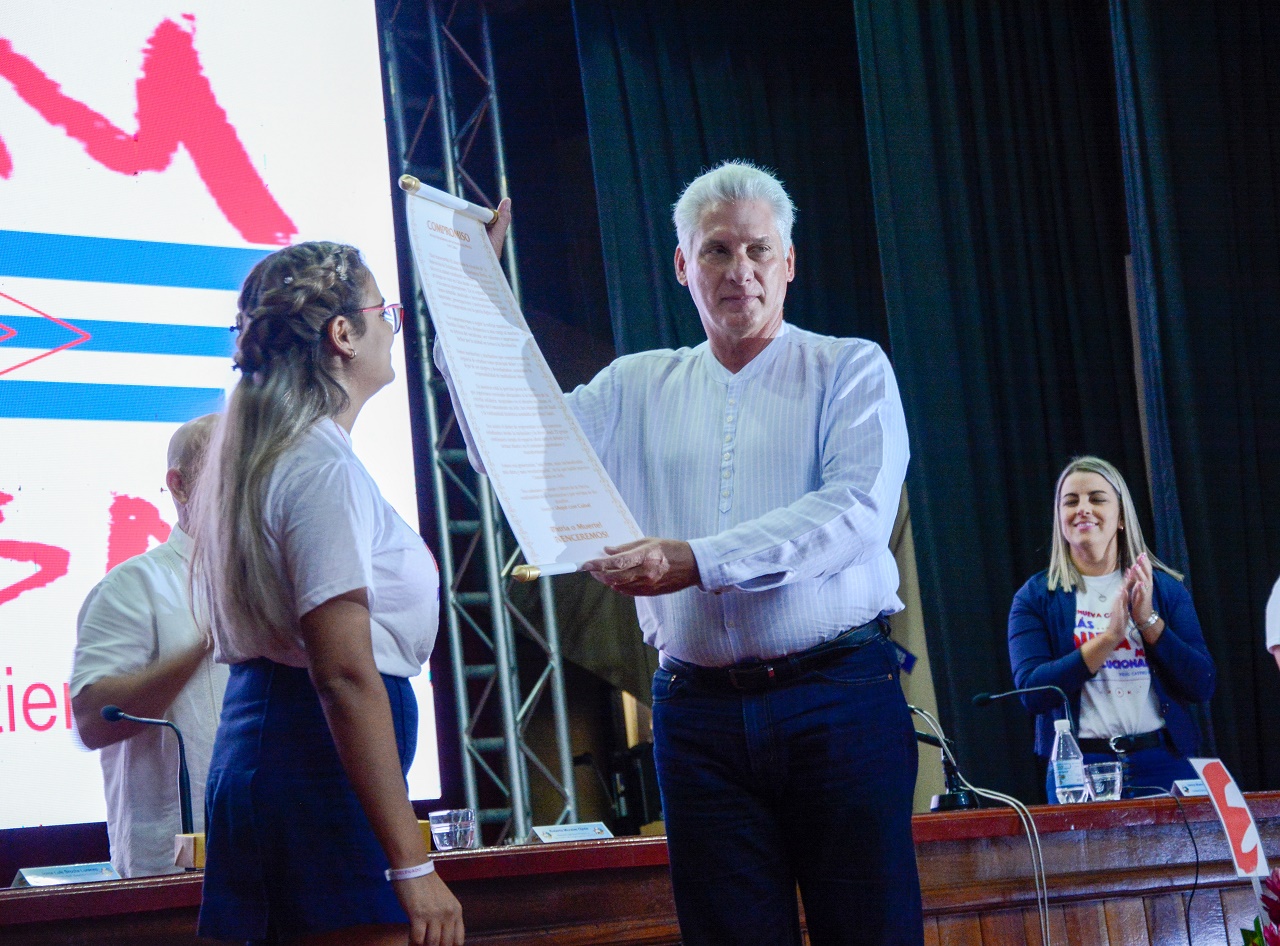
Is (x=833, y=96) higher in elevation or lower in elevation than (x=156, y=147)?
higher

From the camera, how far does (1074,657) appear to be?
2.78m

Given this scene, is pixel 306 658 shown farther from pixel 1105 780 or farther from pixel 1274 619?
pixel 1274 619

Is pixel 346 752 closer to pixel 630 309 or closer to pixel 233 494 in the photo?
pixel 233 494

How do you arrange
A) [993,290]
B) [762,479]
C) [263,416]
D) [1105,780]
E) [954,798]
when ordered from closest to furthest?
1. [263,416]
2. [762,479]
3. [954,798]
4. [1105,780]
5. [993,290]

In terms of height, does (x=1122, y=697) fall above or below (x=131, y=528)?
below

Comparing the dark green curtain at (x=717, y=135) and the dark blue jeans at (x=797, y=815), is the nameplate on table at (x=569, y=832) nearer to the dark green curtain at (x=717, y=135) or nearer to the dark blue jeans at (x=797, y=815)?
the dark blue jeans at (x=797, y=815)

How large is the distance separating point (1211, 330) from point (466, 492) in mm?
2512

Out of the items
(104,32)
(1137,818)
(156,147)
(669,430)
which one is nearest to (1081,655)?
(1137,818)

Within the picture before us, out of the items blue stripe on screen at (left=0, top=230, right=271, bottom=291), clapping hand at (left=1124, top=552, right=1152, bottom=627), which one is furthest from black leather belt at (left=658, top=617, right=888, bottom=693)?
blue stripe on screen at (left=0, top=230, right=271, bottom=291)

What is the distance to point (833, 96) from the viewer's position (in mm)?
5070

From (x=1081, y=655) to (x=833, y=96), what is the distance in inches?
116

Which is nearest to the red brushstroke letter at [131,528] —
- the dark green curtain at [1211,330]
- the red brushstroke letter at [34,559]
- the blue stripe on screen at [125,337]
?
the red brushstroke letter at [34,559]

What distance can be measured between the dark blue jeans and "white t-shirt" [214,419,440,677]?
348 millimetres

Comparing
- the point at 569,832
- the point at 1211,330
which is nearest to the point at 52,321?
the point at 569,832
